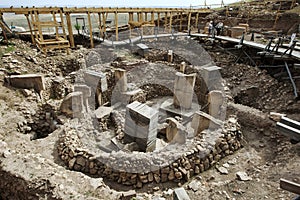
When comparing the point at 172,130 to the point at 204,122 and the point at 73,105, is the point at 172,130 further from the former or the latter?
the point at 73,105

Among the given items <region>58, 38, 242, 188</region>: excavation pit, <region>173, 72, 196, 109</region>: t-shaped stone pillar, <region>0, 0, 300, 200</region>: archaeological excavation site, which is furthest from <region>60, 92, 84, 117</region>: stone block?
<region>173, 72, 196, 109</region>: t-shaped stone pillar

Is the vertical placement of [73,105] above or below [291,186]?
below

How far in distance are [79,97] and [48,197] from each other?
399cm

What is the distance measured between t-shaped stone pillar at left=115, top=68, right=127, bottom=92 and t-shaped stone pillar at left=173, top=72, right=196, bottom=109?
8.21 ft

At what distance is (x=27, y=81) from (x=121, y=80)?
403 cm

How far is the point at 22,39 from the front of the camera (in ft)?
41.3

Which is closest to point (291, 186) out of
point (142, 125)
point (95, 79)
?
point (142, 125)

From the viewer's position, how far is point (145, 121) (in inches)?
250

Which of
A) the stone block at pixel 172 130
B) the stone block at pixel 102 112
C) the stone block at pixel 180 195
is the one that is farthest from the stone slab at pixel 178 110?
the stone block at pixel 180 195

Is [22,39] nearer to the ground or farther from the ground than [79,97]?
farther from the ground

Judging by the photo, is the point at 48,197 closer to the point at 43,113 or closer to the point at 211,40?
the point at 43,113

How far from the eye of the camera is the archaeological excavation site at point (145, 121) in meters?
4.83

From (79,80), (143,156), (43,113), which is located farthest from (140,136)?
(79,80)

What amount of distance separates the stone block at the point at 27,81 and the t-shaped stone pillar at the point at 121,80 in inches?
130
